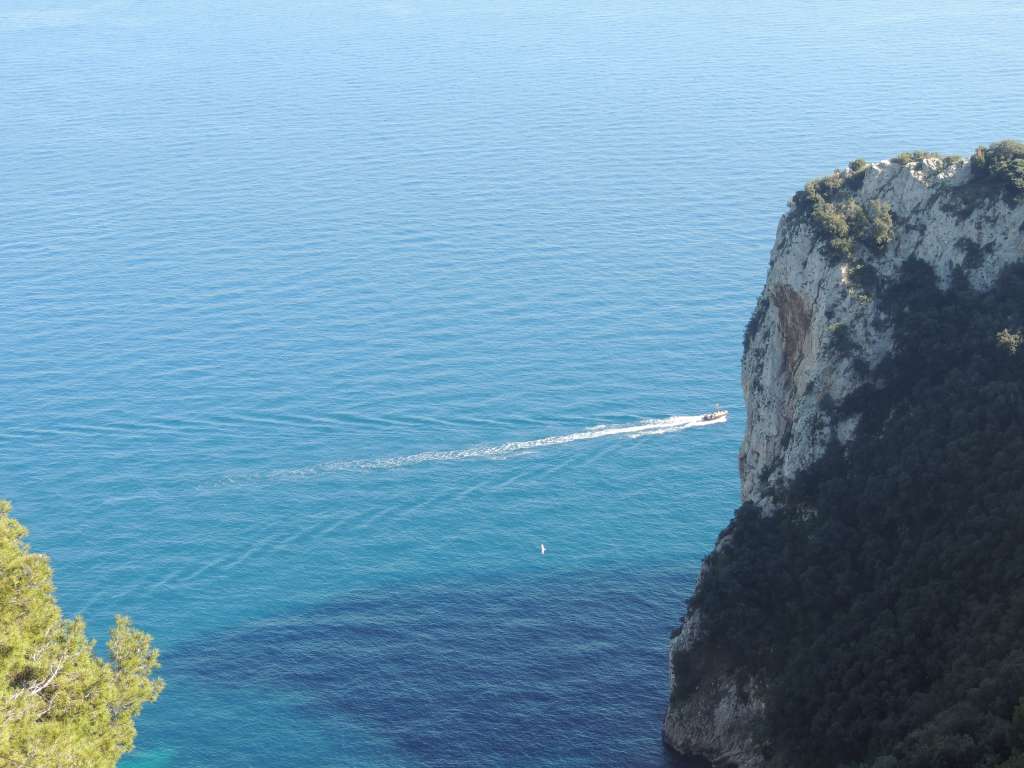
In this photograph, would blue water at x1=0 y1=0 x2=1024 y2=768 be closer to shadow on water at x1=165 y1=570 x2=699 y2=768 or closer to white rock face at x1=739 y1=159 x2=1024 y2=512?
shadow on water at x1=165 y1=570 x2=699 y2=768

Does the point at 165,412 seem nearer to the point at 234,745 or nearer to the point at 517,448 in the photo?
the point at 517,448

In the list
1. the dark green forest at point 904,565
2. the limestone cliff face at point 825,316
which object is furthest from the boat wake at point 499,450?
the dark green forest at point 904,565

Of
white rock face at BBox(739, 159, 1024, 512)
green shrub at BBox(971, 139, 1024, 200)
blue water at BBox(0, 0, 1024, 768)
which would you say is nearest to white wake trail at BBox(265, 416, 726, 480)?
blue water at BBox(0, 0, 1024, 768)

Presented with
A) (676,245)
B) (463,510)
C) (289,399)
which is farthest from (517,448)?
(676,245)

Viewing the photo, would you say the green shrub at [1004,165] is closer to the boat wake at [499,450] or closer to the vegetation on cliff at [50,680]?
the boat wake at [499,450]

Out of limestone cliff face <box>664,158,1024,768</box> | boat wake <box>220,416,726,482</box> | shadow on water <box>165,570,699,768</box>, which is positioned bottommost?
shadow on water <box>165,570,699,768</box>
